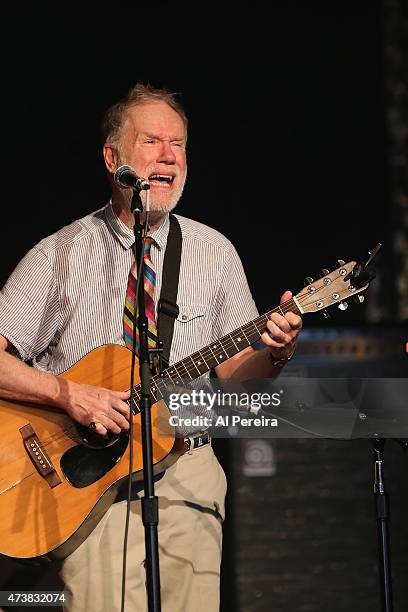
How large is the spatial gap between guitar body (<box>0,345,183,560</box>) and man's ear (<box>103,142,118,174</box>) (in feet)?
2.83

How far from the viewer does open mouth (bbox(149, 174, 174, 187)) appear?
3555mm

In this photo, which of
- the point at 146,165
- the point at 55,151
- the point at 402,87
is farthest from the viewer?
the point at 402,87

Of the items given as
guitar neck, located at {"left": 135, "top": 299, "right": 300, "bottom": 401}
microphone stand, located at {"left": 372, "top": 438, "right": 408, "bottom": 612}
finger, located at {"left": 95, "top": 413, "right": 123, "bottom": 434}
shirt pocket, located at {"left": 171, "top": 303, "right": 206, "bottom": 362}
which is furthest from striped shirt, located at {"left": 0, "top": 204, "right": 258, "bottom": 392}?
microphone stand, located at {"left": 372, "top": 438, "right": 408, "bottom": 612}

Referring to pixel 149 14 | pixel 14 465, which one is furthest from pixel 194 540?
pixel 149 14

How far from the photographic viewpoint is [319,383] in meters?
3.23

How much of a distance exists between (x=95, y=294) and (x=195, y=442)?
684 mm

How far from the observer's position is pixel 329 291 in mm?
3264

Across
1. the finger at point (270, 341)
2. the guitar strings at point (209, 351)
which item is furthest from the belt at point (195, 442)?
the finger at point (270, 341)

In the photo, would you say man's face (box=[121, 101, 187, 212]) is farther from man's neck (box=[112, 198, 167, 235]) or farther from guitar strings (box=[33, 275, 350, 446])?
guitar strings (box=[33, 275, 350, 446])

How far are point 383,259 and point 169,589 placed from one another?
2796mm

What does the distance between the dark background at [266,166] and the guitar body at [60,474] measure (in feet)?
4.57

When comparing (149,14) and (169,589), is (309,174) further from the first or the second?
(169,589)

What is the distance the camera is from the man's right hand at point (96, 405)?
318 cm

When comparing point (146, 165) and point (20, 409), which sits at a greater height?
point (146, 165)
